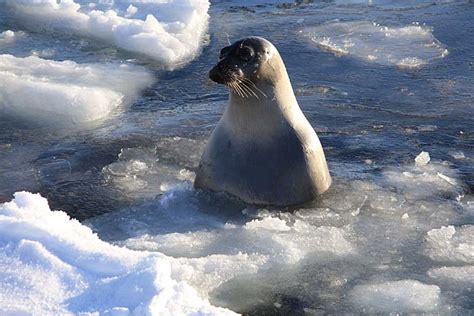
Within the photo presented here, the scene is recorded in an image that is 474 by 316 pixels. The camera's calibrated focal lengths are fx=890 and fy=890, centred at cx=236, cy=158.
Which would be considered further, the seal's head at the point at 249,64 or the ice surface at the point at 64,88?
the ice surface at the point at 64,88

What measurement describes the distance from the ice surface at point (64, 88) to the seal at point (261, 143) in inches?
66.6

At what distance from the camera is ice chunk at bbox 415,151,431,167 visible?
17.7 feet

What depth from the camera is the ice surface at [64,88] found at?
6305 mm

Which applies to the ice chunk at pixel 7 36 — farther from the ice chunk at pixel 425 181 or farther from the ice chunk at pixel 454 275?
the ice chunk at pixel 454 275

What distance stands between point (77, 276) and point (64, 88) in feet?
10.9

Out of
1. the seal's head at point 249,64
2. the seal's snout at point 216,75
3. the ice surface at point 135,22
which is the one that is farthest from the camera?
the ice surface at point 135,22

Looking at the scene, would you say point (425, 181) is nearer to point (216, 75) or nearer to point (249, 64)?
point (249, 64)

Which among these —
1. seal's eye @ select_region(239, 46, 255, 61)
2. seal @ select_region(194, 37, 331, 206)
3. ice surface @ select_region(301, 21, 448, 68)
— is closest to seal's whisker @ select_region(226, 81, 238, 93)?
seal @ select_region(194, 37, 331, 206)

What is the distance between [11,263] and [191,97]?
341 centimetres

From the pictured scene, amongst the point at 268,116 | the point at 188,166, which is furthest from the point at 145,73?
the point at 268,116

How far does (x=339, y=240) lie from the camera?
4.32 meters

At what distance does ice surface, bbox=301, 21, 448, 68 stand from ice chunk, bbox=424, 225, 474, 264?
3.12 m

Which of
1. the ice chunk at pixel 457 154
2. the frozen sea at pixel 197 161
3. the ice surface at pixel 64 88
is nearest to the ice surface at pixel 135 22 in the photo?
the frozen sea at pixel 197 161

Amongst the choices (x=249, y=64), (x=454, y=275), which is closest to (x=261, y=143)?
(x=249, y=64)
